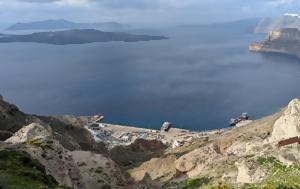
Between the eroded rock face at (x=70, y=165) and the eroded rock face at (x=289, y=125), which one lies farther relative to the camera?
the eroded rock face at (x=289, y=125)

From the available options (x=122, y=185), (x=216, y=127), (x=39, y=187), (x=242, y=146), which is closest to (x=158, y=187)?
(x=122, y=185)

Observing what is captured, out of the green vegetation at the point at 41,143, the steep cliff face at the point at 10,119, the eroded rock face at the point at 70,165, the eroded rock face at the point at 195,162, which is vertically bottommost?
the steep cliff face at the point at 10,119

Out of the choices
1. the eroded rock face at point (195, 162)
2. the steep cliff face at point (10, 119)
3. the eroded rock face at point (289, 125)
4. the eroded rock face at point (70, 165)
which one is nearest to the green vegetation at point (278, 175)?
the eroded rock face at point (70, 165)

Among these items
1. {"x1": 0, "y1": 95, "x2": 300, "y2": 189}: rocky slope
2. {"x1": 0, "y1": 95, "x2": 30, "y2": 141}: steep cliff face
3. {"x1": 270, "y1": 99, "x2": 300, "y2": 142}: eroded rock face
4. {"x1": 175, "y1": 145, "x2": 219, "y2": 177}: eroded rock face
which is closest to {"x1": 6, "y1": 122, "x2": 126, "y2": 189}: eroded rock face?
{"x1": 0, "y1": 95, "x2": 300, "y2": 189}: rocky slope

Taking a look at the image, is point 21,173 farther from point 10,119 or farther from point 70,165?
point 10,119

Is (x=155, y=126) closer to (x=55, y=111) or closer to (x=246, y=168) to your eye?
(x=55, y=111)

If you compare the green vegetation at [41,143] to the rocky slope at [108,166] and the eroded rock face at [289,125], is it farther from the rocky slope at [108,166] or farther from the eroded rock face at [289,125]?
the eroded rock face at [289,125]
